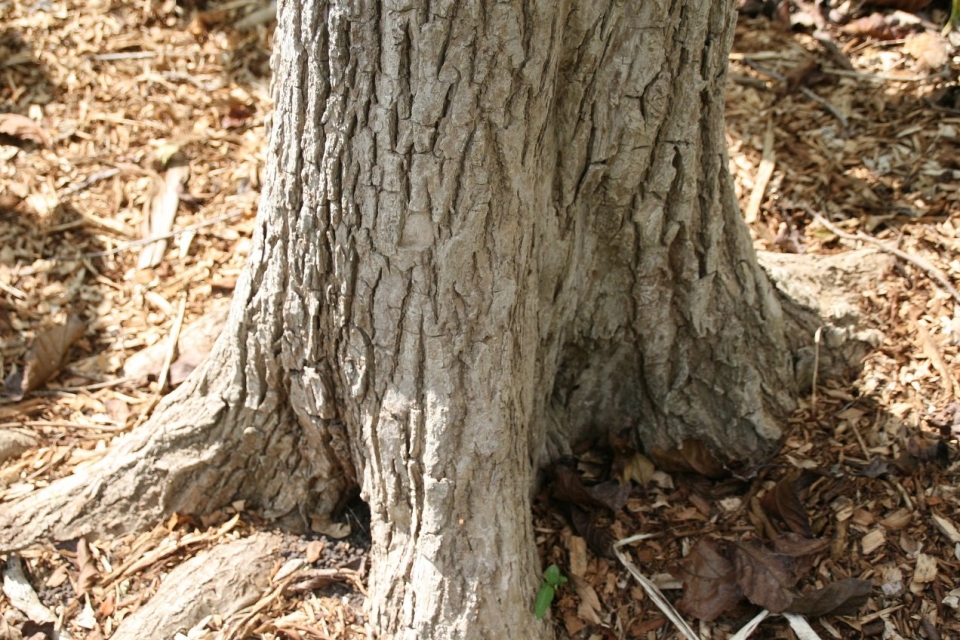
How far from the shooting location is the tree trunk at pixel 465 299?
203 centimetres

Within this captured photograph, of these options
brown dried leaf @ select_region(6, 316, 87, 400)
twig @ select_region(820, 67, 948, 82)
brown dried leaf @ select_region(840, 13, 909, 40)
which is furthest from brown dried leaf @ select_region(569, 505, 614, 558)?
brown dried leaf @ select_region(840, 13, 909, 40)

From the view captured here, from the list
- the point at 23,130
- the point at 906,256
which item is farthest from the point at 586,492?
the point at 23,130

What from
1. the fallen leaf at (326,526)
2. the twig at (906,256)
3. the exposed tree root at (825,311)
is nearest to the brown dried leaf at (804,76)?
the twig at (906,256)

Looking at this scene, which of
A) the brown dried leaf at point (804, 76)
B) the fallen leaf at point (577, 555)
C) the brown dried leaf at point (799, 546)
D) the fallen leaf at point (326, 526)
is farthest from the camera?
the brown dried leaf at point (804, 76)

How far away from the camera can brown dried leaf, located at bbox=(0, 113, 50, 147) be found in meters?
4.30

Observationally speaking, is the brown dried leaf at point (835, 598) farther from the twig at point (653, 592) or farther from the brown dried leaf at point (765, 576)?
the twig at point (653, 592)

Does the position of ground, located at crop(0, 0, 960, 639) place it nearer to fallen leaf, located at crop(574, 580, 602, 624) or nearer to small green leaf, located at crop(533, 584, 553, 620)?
fallen leaf, located at crop(574, 580, 602, 624)

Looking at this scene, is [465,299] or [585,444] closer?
[465,299]

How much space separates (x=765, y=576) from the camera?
2656 millimetres

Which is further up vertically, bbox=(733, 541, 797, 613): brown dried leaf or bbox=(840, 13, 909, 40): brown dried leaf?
bbox=(840, 13, 909, 40): brown dried leaf

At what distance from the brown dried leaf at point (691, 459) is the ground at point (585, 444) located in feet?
0.08

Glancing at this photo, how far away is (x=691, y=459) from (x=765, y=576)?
47 cm

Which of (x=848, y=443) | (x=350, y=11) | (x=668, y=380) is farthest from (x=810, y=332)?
(x=350, y=11)

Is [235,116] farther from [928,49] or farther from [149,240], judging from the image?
[928,49]
